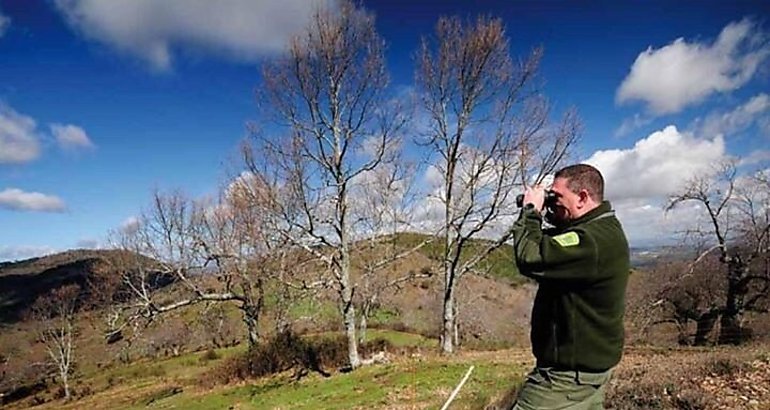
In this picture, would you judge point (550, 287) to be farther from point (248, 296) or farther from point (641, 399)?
point (248, 296)

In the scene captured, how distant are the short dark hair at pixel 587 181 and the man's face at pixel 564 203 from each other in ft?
0.11

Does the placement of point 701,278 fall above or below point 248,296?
below

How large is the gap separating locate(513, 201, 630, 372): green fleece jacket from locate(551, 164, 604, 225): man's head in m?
0.05

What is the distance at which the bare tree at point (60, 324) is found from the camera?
48125 mm

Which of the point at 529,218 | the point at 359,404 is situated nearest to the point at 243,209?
the point at 359,404

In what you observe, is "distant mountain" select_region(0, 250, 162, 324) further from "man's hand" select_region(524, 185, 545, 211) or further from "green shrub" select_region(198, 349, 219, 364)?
"man's hand" select_region(524, 185, 545, 211)

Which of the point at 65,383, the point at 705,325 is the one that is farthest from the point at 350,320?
the point at 65,383

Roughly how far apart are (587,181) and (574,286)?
0.63 meters

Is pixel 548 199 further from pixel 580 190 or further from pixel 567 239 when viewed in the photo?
pixel 567 239

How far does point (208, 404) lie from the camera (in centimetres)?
1981

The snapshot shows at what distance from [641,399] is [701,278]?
67.9 feet

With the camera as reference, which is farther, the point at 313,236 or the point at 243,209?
the point at 243,209

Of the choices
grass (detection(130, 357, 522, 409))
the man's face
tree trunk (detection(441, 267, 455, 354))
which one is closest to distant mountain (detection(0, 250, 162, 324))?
grass (detection(130, 357, 522, 409))

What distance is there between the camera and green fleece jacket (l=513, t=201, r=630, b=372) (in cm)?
311
